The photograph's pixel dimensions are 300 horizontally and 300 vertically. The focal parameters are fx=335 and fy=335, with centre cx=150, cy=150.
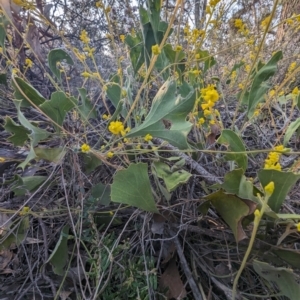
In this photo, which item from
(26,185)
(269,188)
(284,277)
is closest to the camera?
(269,188)

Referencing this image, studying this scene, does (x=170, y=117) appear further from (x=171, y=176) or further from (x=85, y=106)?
(x=85, y=106)

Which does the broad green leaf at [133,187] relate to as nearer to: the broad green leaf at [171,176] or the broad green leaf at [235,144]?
the broad green leaf at [171,176]

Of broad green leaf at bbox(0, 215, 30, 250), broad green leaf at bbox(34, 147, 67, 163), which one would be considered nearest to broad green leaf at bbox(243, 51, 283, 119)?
broad green leaf at bbox(34, 147, 67, 163)

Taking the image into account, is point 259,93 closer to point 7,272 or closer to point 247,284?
point 247,284

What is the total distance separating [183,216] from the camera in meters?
0.69

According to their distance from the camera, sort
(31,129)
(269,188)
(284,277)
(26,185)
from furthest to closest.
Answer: (26,185) < (31,129) < (284,277) < (269,188)

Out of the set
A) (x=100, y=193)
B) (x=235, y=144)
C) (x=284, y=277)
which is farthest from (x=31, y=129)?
(x=284, y=277)

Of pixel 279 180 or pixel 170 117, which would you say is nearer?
pixel 279 180

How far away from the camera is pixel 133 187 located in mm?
605

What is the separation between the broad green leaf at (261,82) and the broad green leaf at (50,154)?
0.45m

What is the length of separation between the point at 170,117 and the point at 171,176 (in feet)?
0.37

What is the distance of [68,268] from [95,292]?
0.09 m

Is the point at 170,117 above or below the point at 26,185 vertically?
above

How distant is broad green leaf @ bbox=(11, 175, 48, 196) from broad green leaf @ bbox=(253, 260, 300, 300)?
0.50 metres
